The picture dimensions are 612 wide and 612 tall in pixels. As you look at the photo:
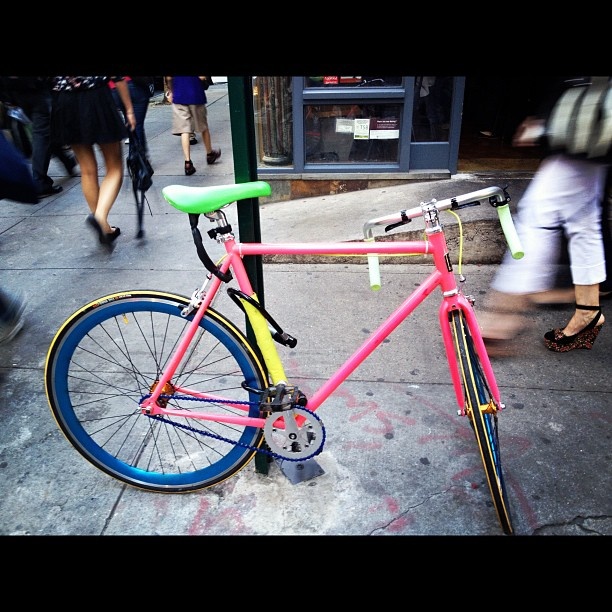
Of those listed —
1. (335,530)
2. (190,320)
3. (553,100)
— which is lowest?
(335,530)

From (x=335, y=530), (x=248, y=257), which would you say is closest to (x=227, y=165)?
(x=248, y=257)

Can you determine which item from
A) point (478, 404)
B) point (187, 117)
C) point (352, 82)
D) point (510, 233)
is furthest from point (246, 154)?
point (187, 117)

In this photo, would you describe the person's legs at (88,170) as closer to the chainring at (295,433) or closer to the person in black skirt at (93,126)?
the person in black skirt at (93,126)

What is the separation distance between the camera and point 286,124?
5828mm

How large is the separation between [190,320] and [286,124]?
4.09 metres

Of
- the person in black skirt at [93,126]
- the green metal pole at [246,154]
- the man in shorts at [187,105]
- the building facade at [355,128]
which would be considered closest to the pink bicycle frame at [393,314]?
the green metal pole at [246,154]

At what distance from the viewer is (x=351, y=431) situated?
291 cm

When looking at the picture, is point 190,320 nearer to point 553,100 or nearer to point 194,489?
point 194,489

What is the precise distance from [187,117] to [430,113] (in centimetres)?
284

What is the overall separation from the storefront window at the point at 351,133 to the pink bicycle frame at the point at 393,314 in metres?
3.91

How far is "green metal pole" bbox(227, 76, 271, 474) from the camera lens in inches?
82.8

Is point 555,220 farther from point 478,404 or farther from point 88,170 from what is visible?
point 88,170

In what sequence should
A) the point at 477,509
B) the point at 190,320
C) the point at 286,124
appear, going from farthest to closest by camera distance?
the point at 286,124, the point at 477,509, the point at 190,320

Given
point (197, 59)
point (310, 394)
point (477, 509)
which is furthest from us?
point (310, 394)
